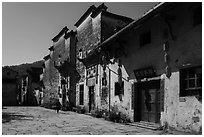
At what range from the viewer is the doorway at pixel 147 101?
33.2 feet

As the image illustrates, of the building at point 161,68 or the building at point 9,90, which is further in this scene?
the building at point 9,90

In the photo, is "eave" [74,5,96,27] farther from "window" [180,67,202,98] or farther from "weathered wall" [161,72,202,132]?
"window" [180,67,202,98]

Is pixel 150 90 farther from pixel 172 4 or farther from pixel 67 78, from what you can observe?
pixel 67 78

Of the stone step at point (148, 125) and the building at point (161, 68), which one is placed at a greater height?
the building at point (161, 68)

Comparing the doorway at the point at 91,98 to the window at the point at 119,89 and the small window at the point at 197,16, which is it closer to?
the window at the point at 119,89

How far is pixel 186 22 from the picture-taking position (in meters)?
8.34

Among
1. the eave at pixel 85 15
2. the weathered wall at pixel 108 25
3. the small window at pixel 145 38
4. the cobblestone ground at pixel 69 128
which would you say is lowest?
the cobblestone ground at pixel 69 128

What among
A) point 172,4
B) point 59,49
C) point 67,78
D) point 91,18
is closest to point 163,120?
point 172,4

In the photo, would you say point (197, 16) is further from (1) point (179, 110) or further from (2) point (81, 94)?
(2) point (81, 94)

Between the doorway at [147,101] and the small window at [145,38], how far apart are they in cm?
177

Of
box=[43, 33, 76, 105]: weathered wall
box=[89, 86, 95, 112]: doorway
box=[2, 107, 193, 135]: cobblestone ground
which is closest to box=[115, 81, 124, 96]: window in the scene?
box=[2, 107, 193, 135]: cobblestone ground

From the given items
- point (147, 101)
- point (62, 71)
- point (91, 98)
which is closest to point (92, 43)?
point (91, 98)

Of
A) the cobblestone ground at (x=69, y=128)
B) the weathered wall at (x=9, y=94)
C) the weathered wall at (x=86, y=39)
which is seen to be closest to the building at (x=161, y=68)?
the cobblestone ground at (x=69, y=128)

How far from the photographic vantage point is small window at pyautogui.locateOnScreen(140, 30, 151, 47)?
34.6 feet
